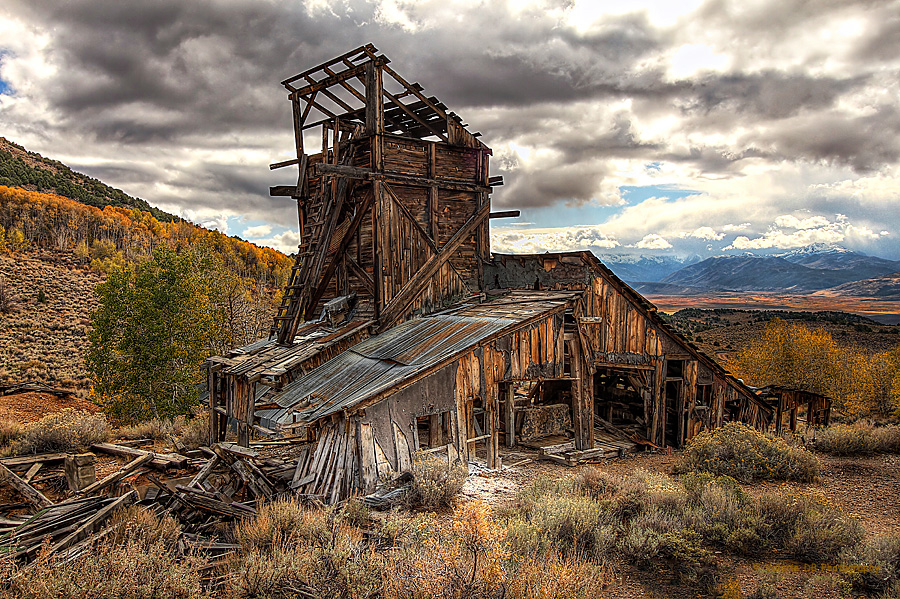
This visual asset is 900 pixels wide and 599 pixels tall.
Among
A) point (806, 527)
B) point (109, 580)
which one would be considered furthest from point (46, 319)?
point (806, 527)

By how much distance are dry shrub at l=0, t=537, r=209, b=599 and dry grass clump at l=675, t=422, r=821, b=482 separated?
34.2 ft

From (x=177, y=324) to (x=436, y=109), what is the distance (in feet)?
50.6

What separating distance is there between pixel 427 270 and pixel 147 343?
14462 millimetres

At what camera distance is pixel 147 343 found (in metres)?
23.3

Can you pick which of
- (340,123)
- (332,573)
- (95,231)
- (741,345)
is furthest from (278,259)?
(332,573)

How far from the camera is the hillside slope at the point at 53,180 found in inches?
4798

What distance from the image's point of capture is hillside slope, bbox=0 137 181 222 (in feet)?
400

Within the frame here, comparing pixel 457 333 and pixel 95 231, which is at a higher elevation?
pixel 95 231

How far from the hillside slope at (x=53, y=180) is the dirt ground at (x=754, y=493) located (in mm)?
142863

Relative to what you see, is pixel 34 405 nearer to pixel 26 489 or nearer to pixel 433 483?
pixel 26 489

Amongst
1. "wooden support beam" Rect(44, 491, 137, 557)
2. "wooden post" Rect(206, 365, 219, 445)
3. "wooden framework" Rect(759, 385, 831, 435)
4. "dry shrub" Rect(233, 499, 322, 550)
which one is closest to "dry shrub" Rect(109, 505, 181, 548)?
"wooden support beam" Rect(44, 491, 137, 557)

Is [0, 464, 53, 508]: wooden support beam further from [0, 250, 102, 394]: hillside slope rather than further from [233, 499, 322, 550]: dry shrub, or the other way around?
[0, 250, 102, 394]: hillside slope

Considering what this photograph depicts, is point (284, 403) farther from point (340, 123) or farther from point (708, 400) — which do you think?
point (708, 400)

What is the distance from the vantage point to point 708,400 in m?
17.0
